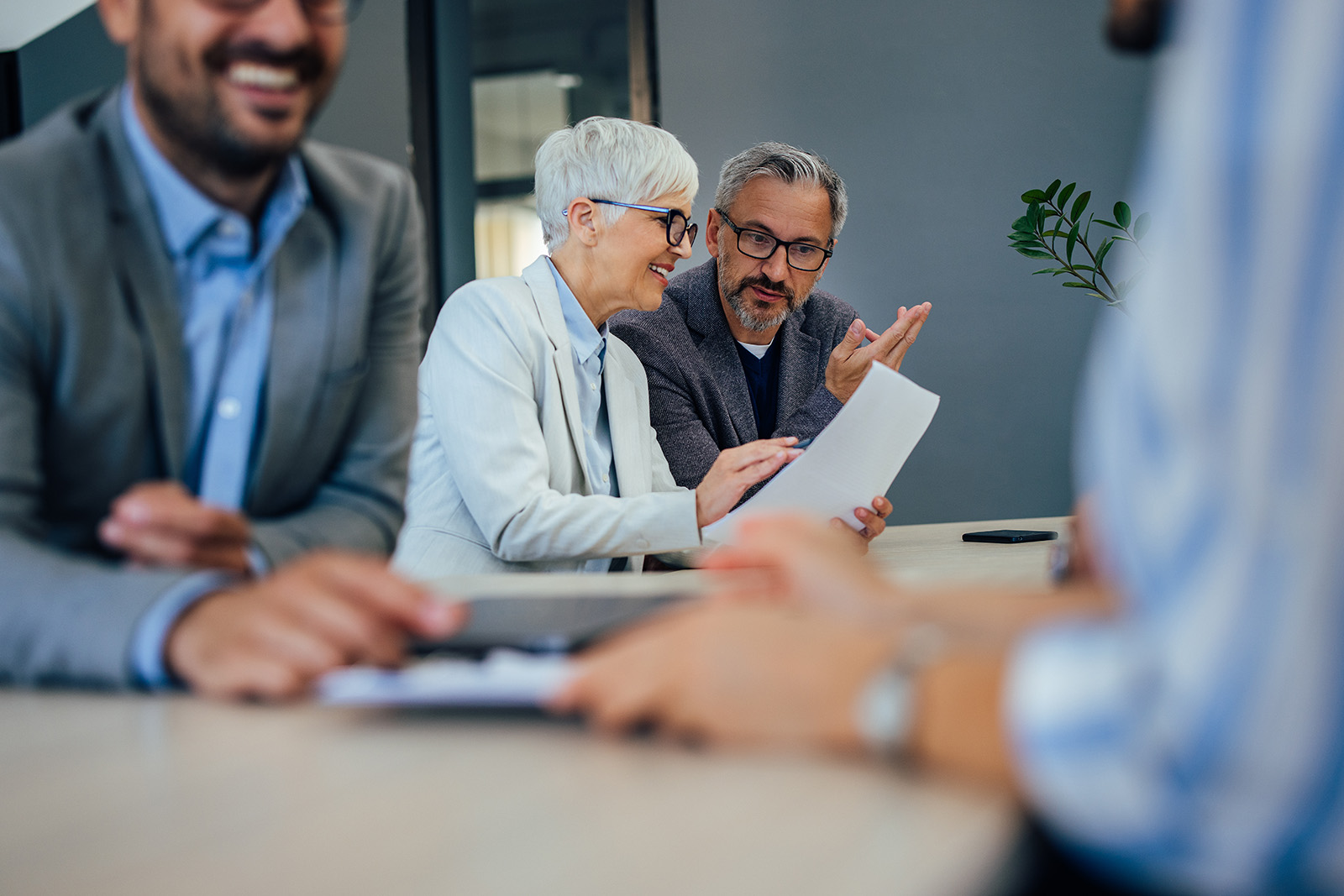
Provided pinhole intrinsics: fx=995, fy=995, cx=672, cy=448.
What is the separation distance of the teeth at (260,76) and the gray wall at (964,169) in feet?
10.7

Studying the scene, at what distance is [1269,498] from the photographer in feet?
1.15

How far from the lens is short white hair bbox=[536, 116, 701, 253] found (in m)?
2.06

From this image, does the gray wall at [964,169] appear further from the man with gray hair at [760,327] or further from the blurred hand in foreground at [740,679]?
the blurred hand in foreground at [740,679]

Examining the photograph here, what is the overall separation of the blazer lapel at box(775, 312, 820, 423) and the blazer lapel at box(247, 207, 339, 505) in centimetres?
155

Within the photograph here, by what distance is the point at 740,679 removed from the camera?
50 centimetres

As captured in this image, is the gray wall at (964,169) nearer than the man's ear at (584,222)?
No

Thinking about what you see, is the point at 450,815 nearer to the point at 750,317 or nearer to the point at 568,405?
the point at 568,405

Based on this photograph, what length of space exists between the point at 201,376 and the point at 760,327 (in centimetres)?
174

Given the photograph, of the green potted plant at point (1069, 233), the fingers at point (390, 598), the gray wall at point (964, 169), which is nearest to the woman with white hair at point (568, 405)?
the fingers at point (390, 598)

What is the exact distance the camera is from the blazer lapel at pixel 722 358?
93.1 inches

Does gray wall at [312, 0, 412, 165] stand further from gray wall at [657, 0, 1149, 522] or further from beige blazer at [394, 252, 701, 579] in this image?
beige blazer at [394, 252, 701, 579]

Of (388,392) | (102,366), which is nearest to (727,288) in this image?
(388,392)

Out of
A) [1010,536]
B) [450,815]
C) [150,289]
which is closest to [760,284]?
[1010,536]

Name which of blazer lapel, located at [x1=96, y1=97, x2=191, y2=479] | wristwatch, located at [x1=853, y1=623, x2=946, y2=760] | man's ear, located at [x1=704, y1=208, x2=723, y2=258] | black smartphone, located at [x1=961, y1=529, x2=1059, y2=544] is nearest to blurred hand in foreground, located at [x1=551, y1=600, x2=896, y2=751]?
wristwatch, located at [x1=853, y1=623, x2=946, y2=760]
